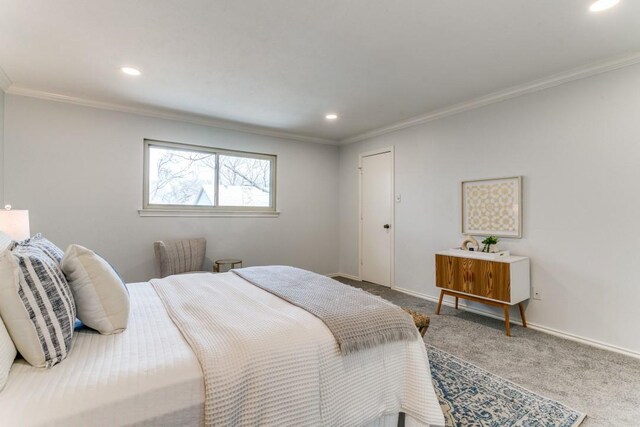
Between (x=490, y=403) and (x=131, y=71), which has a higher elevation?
(x=131, y=71)

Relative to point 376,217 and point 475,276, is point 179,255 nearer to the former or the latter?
point 376,217

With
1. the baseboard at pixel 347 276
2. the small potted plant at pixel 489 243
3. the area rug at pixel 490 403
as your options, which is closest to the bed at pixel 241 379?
→ the area rug at pixel 490 403

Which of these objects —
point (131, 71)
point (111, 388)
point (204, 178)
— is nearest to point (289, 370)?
point (111, 388)

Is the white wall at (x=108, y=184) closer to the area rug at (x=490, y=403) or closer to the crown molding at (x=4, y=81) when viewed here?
the crown molding at (x=4, y=81)

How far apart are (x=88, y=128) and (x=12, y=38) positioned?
4.52 feet

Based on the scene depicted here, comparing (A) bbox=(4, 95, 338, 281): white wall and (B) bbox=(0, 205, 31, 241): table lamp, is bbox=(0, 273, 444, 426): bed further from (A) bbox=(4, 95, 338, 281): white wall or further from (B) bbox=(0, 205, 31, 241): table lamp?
(A) bbox=(4, 95, 338, 281): white wall

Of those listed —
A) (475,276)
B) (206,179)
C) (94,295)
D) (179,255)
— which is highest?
(206,179)

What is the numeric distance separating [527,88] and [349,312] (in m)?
3.03

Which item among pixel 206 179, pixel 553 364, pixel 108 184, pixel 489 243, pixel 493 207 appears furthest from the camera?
pixel 206 179

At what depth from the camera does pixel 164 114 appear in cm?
394

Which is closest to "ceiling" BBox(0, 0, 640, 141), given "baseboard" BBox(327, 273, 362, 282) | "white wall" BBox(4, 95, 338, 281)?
"white wall" BBox(4, 95, 338, 281)

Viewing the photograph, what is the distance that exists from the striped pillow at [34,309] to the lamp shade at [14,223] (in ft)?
4.75

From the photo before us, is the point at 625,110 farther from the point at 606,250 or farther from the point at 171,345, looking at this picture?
the point at 171,345

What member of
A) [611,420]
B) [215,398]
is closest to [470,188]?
[611,420]
